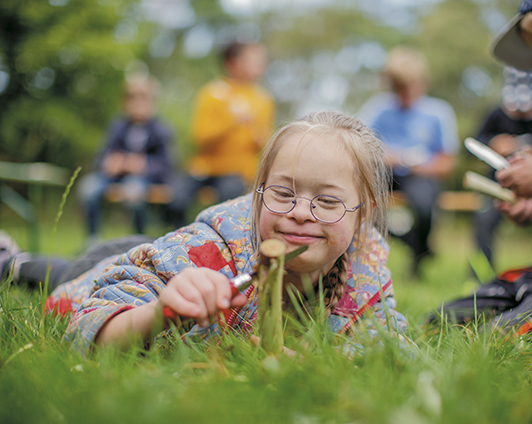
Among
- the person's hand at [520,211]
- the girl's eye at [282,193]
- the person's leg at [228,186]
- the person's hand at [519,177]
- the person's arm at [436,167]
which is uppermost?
the girl's eye at [282,193]

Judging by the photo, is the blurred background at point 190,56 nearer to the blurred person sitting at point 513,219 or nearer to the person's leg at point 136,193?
A: the person's leg at point 136,193

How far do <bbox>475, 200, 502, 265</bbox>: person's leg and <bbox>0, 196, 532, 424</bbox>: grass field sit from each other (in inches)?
113

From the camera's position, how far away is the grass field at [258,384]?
845 mm

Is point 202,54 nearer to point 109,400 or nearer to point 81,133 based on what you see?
point 81,133

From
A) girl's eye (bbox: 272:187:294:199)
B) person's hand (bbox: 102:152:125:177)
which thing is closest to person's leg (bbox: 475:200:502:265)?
girl's eye (bbox: 272:187:294:199)

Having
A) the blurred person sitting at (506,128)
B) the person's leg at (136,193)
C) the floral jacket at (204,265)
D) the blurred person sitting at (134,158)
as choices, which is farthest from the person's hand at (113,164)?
the floral jacket at (204,265)

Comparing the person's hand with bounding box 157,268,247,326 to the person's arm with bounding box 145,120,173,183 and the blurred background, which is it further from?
the blurred background

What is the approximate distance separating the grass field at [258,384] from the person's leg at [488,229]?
2.87 meters

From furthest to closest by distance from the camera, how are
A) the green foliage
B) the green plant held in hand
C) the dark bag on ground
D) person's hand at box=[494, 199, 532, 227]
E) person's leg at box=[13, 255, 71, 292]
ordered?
the green foliage, person's leg at box=[13, 255, 71, 292], person's hand at box=[494, 199, 532, 227], the dark bag on ground, the green plant held in hand

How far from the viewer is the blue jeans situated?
5117 mm

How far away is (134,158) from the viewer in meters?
5.30

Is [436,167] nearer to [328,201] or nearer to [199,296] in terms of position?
[328,201]

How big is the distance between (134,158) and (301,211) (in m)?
4.29

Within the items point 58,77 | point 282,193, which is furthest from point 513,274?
point 58,77
